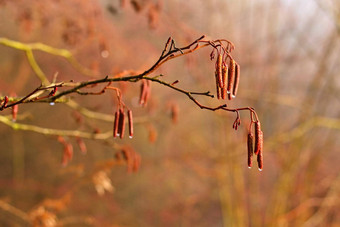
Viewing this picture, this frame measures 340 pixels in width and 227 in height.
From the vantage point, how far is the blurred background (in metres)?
3.41

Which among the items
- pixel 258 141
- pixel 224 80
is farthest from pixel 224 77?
pixel 258 141

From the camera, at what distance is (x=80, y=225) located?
468 cm

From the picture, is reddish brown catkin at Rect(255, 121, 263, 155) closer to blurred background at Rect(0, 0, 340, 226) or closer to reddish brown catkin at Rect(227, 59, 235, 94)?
reddish brown catkin at Rect(227, 59, 235, 94)

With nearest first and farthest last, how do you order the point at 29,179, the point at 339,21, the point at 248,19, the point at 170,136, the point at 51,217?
1. the point at 51,217
2. the point at 339,21
3. the point at 248,19
4. the point at 29,179
5. the point at 170,136

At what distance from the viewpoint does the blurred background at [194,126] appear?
11.2ft

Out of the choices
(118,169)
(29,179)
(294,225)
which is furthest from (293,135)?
(29,179)

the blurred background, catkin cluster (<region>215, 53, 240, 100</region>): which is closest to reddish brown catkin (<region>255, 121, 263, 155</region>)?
catkin cluster (<region>215, 53, 240, 100</region>)

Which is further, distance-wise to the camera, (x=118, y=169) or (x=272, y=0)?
(x=118, y=169)

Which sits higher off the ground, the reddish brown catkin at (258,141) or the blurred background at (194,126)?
the blurred background at (194,126)

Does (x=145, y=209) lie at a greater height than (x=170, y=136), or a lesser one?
lesser

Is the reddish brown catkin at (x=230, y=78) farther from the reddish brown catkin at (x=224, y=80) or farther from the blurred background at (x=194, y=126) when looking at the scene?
the blurred background at (x=194, y=126)

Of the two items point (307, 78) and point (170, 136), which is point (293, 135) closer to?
point (307, 78)

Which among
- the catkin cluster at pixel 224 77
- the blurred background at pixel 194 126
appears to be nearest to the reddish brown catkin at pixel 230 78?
the catkin cluster at pixel 224 77

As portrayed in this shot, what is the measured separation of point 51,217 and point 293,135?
1721 mm
